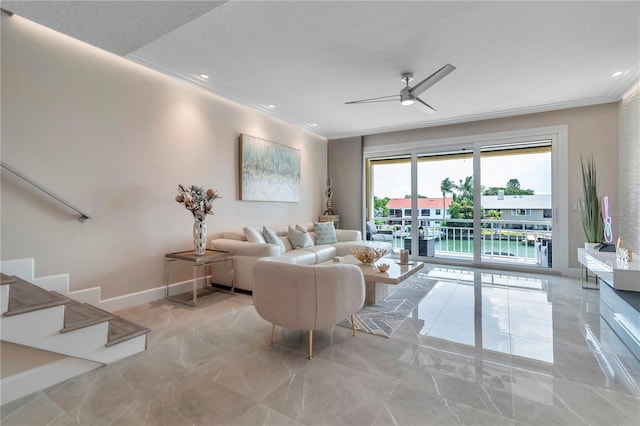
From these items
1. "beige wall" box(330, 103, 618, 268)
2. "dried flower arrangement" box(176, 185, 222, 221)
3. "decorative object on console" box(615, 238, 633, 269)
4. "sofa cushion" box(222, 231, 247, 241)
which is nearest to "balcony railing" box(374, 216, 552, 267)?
"beige wall" box(330, 103, 618, 268)

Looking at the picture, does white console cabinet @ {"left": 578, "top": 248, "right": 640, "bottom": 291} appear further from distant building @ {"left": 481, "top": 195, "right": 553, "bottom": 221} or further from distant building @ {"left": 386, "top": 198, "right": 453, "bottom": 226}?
distant building @ {"left": 386, "top": 198, "right": 453, "bottom": 226}

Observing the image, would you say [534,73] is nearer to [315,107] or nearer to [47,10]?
[315,107]

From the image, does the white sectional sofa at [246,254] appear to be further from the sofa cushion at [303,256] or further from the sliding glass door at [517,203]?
the sliding glass door at [517,203]

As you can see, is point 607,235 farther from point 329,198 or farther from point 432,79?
point 329,198

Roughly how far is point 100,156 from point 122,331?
1.91 m

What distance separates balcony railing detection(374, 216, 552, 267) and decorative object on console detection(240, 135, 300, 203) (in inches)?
101

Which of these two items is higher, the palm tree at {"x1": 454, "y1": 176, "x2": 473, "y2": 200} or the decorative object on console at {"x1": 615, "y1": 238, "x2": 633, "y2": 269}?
the palm tree at {"x1": 454, "y1": 176, "x2": 473, "y2": 200}

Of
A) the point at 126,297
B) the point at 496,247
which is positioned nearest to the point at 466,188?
the point at 496,247

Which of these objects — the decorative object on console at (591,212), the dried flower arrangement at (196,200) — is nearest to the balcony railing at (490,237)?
the decorative object on console at (591,212)

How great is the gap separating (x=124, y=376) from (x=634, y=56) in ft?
19.0

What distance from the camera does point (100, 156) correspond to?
316 centimetres

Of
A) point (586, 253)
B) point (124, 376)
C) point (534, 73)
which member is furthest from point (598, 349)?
point (124, 376)

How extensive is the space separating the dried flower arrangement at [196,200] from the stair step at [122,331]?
146 centimetres

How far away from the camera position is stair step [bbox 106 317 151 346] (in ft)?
7.31
